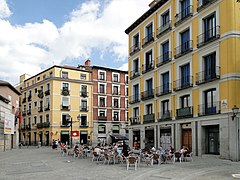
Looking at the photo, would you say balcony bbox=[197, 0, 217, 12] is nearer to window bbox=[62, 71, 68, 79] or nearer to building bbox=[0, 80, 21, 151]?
building bbox=[0, 80, 21, 151]

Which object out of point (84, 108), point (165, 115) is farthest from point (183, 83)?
point (84, 108)

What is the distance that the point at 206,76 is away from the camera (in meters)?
27.5

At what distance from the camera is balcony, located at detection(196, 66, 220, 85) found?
25944 mm

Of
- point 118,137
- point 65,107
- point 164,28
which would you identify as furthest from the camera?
point 65,107

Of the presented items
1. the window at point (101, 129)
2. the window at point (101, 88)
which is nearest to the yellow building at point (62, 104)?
the window at point (101, 129)

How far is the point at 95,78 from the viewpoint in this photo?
218ft

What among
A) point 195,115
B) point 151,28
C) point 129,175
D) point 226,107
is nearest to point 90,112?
point 151,28

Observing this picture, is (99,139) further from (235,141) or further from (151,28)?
(235,141)

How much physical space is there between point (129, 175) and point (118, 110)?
53803mm

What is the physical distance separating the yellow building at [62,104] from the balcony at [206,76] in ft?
117

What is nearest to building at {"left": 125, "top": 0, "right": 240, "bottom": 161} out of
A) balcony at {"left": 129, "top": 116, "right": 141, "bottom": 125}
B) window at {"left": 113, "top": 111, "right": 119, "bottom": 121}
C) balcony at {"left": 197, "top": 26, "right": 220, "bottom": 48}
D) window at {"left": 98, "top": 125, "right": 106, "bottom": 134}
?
balcony at {"left": 197, "top": 26, "right": 220, "bottom": 48}

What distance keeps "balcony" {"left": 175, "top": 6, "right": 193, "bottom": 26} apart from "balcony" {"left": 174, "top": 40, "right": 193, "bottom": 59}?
91.0 inches

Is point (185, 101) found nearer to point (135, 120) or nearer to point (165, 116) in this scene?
point (165, 116)

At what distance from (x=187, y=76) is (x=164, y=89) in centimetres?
441
